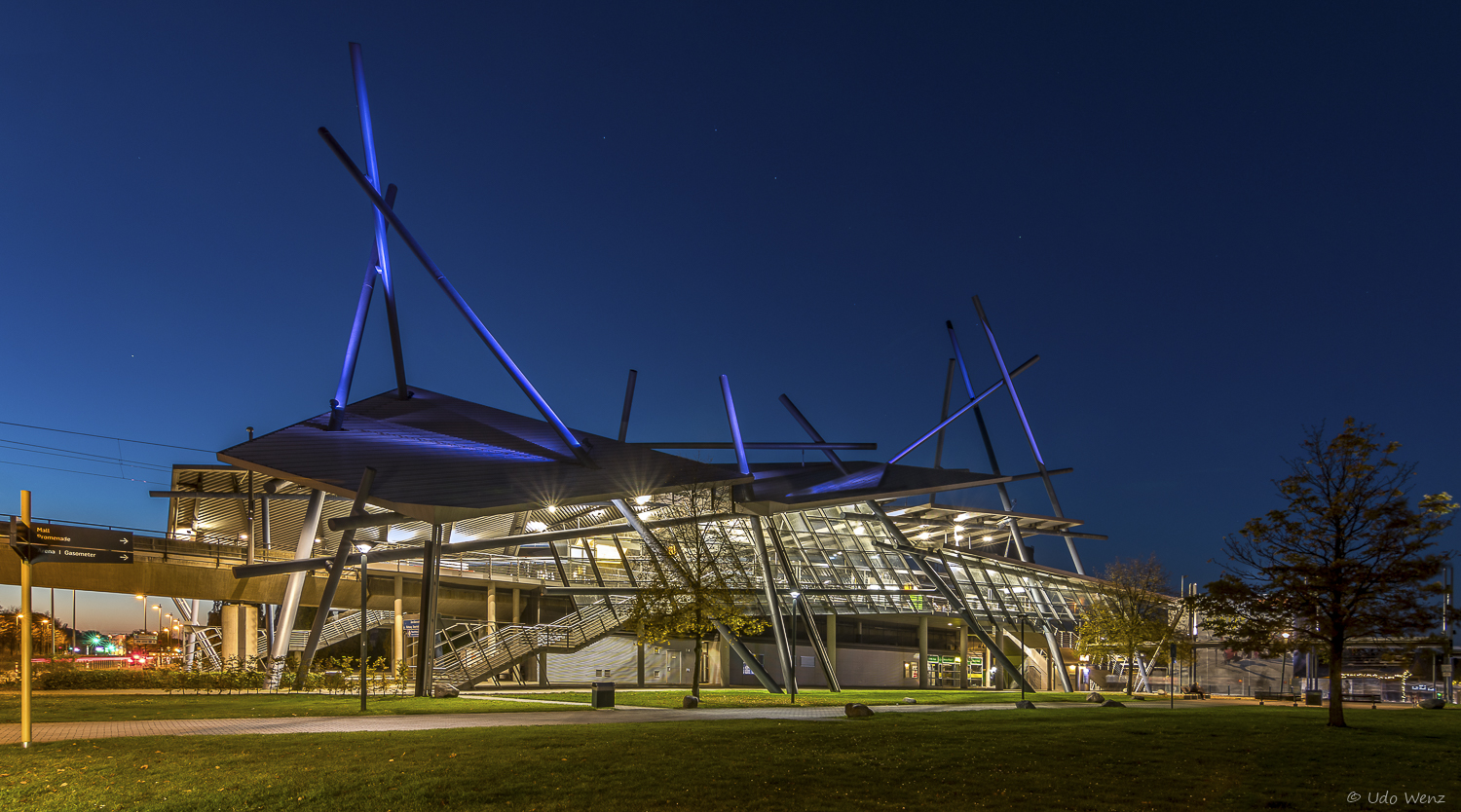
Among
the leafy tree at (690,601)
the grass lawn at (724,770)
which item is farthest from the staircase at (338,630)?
the grass lawn at (724,770)

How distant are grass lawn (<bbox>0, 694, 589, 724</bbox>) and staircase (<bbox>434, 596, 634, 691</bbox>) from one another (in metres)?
7.83

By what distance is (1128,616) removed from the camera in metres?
52.9

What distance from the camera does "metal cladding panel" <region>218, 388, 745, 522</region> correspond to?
29.5 m

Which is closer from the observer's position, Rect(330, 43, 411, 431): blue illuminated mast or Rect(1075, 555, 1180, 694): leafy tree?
Rect(330, 43, 411, 431): blue illuminated mast

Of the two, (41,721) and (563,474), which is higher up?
(563,474)

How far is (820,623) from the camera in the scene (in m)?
56.8

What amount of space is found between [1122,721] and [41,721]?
24.2 metres

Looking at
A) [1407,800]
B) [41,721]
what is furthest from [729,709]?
[1407,800]

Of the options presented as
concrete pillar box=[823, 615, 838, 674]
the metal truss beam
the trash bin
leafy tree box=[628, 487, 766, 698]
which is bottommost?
concrete pillar box=[823, 615, 838, 674]

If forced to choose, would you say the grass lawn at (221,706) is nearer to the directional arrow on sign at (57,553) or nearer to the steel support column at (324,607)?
the steel support column at (324,607)

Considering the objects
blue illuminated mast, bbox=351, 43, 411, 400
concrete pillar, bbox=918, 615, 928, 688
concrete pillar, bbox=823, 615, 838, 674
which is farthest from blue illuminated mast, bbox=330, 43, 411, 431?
concrete pillar, bbox=918, 615, 928, 688

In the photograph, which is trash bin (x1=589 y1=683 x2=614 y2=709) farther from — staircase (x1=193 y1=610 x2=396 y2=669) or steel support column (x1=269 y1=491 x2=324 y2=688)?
staircase (x1=193 y1=610 x2=396 y2=669)

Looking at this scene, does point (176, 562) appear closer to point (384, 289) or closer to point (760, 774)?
point (384, 289)

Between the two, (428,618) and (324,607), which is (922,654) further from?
(324,607)
